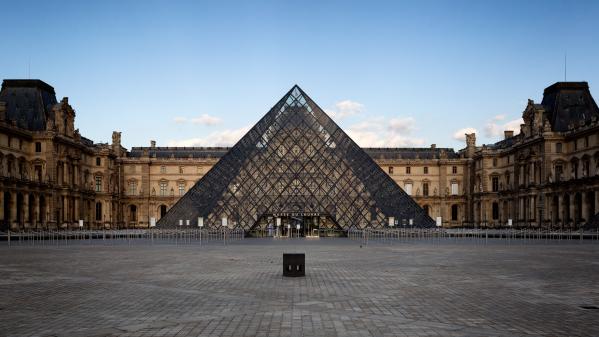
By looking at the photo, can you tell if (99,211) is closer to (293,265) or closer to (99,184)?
(99,184)

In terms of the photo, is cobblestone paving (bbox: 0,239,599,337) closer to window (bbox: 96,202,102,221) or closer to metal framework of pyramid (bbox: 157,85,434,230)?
metal framework of pyramid (bbox: 157,85,434,230)

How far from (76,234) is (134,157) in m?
37.0

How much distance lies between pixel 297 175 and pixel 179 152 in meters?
44.6

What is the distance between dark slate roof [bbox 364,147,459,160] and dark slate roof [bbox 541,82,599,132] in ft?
74.0

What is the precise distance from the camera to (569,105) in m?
55.9

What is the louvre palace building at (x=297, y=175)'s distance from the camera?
3772cm

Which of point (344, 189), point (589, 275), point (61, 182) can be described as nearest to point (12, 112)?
point (61, 182)

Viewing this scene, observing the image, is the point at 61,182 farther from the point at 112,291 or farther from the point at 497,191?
the point at 112,291

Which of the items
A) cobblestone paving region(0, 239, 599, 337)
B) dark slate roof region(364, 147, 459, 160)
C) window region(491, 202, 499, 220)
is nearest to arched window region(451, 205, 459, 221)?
dark slate roof region(364, 147, 459, 160)

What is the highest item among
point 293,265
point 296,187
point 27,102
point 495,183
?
point 27,102

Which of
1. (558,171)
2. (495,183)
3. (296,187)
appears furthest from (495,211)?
(296,187)

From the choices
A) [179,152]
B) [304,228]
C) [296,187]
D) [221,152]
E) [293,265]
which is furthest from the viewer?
[179,152]

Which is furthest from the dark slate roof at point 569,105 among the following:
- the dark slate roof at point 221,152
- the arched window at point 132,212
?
the arched window at point 132,212

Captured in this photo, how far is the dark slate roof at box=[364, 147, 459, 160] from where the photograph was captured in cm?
7969
